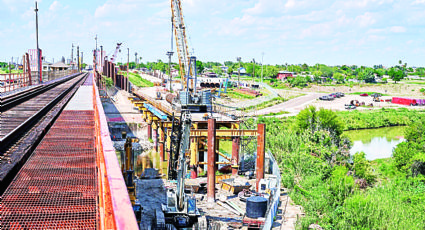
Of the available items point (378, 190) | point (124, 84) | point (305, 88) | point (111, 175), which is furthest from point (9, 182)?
point (305, 88)

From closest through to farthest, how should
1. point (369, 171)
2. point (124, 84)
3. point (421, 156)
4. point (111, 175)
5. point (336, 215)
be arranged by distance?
1. point (111, 175)
2. point (336, 215)
3. point (421, 156)
4. point (369, 171)
5. point (124, 84)

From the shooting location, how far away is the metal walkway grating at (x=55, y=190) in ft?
21.4

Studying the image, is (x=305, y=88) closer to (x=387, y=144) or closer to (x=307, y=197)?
(x=387, y=144)

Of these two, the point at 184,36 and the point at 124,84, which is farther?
the point at 124,84

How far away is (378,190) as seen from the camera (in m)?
25.8

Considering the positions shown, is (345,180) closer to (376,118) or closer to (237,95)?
Answer: (376,118)

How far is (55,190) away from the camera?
25.8ft

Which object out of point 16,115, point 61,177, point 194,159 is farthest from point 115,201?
point 194,159

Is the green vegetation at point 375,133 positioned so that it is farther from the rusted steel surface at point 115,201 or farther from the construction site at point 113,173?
the rusted steel surface at point 115,201

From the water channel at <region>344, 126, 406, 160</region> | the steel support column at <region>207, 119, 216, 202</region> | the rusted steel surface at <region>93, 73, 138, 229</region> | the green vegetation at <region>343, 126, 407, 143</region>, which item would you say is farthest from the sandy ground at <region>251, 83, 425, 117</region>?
the rusted steel surface at <region>93, 73, 138, 229</region>

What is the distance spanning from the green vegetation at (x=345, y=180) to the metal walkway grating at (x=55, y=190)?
12.8m

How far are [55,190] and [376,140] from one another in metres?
57.5

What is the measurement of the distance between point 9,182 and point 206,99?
29718 mm

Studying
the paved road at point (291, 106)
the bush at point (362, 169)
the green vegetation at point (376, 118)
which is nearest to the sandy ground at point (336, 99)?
the paved road at point (291, 106)
